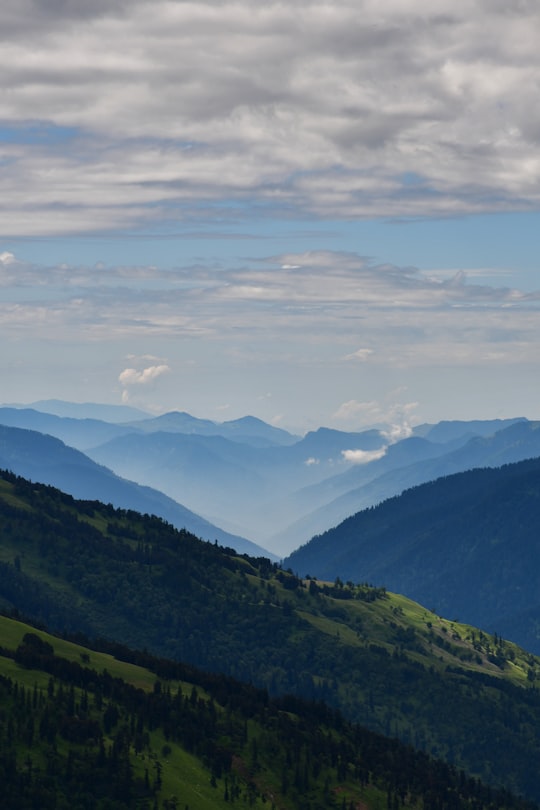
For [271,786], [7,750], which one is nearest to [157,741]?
[271,786]

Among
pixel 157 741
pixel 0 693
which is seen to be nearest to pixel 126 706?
pixel 157 741

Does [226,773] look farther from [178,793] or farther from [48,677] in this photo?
[48,677]

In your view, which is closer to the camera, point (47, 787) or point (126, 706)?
point (47, 787)

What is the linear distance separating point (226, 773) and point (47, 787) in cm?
3964

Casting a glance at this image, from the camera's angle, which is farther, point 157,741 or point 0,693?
point 157,741

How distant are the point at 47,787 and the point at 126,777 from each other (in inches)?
562

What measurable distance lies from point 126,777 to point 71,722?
14.3m

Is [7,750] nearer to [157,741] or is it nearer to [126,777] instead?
[126,777]

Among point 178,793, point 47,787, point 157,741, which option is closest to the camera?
point 47,787

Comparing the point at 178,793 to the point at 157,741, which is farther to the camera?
the point at 157,741

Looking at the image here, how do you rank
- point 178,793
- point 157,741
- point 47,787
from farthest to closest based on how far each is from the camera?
point 157,741, point 178,793, point 47,787

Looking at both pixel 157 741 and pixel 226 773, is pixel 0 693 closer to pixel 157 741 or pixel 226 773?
pixel 157 741

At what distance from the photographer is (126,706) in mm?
199000

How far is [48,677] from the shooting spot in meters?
199
